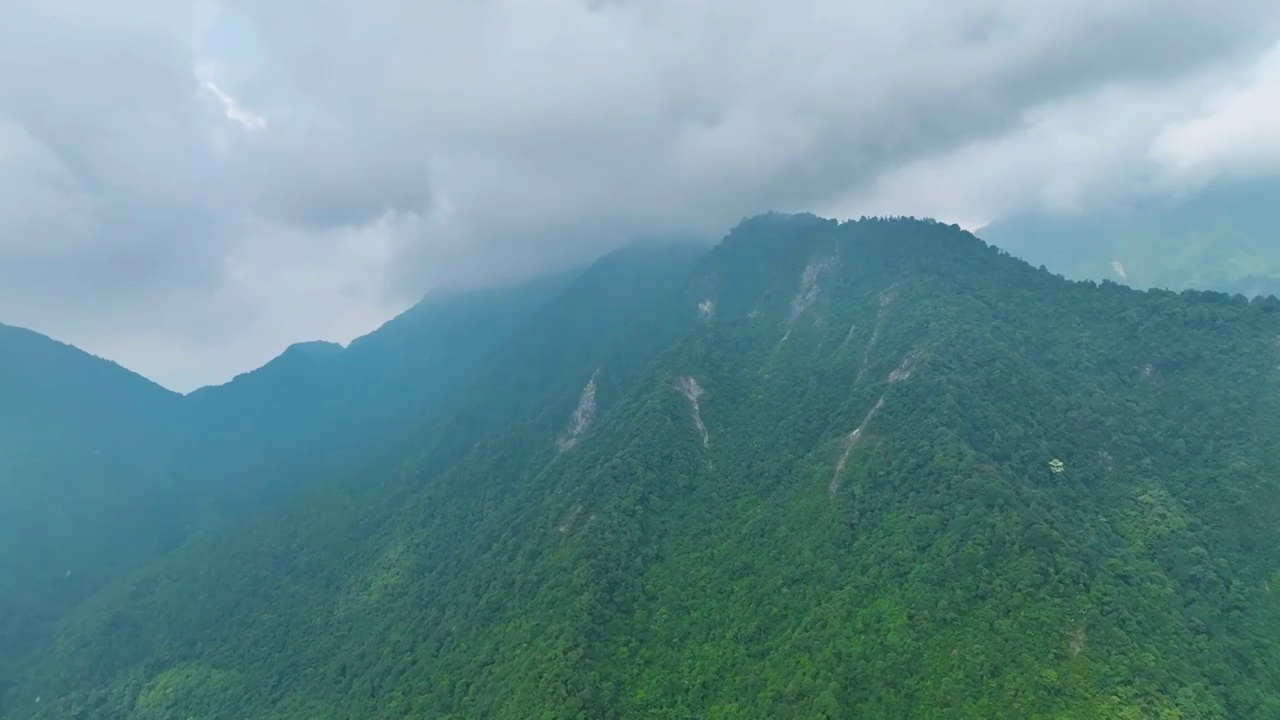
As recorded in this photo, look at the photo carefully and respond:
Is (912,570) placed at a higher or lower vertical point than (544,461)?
lower

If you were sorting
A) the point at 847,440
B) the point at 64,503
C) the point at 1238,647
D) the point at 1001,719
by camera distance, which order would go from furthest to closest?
the point at 64,503 → the point at 847,440 → the point at 1238,647 → the point at 1001,719

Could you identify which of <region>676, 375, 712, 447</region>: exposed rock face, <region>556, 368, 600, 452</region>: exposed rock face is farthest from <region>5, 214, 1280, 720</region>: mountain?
<region>556, 368, 600, 452</region>: exposed rock face

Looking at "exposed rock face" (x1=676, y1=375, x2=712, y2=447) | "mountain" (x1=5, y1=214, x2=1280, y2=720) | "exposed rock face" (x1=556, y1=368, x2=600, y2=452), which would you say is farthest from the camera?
"exposed rock face" (x1=556, y1=368, x2=600, y2=452)

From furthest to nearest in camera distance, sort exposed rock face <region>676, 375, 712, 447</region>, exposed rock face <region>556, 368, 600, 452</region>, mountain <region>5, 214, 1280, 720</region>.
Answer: exposed rock face <region>556, 368, 600, 452</region> → exposed rock face <region>676, 375, 712, 447</region> → mountain <region>5, 214, 1280, 720</region>

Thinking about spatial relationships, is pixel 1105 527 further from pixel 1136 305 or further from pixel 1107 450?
pixel 1136 305

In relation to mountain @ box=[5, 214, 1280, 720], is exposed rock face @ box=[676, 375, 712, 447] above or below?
above

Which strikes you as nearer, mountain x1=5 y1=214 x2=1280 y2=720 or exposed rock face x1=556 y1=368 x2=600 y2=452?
mountain x1=5 y1=214 x2=1280 y2=720

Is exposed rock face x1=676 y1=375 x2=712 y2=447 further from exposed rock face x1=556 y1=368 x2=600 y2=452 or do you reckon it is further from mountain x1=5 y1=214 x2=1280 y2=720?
exposed rock face x1=556 y1=368 x2=600 y2=452

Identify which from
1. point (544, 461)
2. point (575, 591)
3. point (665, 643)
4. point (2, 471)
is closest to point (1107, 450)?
point (665, 643)

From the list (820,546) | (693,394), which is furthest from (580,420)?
(820,546)
